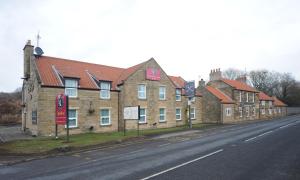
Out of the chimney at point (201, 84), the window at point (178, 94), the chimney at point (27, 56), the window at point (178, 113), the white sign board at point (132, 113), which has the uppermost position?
the chimney at point (27, 56)

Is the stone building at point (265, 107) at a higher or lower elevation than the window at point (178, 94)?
lower

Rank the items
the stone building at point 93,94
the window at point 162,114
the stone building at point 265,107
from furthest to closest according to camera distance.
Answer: the stone building at point 265,107
the window at point 162,114
the stone building at point 93,94

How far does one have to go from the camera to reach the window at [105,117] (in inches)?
1078

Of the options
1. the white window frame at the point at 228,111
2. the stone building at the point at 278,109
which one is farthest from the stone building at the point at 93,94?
the stone building at the point at 278,109

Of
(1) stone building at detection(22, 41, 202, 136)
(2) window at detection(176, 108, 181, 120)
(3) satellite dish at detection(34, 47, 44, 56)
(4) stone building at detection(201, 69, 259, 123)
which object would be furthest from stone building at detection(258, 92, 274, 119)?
(3) satellite dish at detection(34, 47, 44, 56)

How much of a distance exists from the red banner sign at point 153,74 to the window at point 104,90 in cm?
571

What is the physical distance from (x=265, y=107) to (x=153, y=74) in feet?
140

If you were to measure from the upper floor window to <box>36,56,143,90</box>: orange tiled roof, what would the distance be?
54cm

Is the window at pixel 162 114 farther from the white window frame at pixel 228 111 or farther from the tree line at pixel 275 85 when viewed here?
the tree line at pixel 275 85

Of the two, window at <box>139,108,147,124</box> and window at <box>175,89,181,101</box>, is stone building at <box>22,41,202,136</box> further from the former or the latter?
window at <box>175,89,181,101</box>

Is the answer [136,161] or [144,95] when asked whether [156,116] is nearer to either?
[144,95]

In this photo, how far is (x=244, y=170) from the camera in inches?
353

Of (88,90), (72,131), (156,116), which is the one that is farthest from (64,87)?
(156,116)

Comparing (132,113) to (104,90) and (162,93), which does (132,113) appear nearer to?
(104,90)
